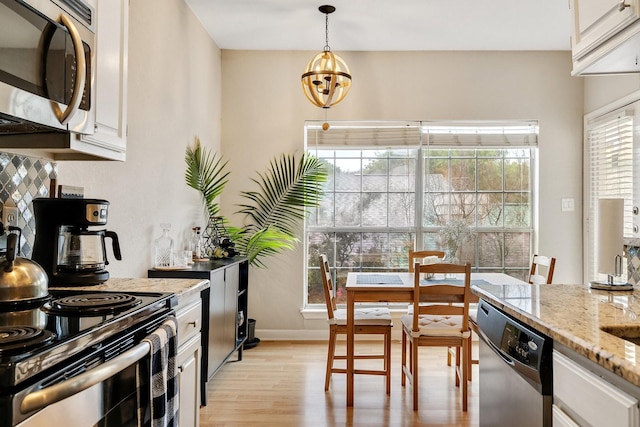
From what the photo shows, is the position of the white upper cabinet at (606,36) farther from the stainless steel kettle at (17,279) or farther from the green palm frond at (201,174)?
the green palm frond at (201,174)

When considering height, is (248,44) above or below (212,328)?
above

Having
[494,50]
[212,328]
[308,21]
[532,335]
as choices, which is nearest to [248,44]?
[308,21]

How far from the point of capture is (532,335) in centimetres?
145

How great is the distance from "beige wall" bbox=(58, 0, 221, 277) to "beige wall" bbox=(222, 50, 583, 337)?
684 millimetres

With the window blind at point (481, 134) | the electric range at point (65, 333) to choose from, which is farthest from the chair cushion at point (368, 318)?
the window blind at point (481, 134)

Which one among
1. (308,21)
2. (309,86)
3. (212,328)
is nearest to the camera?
(212,328)

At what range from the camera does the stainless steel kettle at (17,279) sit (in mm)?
1399

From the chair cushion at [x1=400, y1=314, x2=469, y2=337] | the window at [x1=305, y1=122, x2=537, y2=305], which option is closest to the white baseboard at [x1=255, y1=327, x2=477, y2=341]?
the window at [x1=305, y1=122, x2=537, y2=305]

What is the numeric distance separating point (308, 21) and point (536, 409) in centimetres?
346

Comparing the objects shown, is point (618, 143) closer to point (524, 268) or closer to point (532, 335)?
point (524, 268)

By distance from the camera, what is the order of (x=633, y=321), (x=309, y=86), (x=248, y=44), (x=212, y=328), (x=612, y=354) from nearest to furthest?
(x=612, y=354)
(x=633, y=321)
(x=212, y=328)
(x=309, y=86)
(x=248, y=44)

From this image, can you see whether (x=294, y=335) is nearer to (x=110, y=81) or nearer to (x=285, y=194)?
(x=285, y=194)

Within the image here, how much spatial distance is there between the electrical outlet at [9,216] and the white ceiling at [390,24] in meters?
2.44

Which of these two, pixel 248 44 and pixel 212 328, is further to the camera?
pixel 248 44
